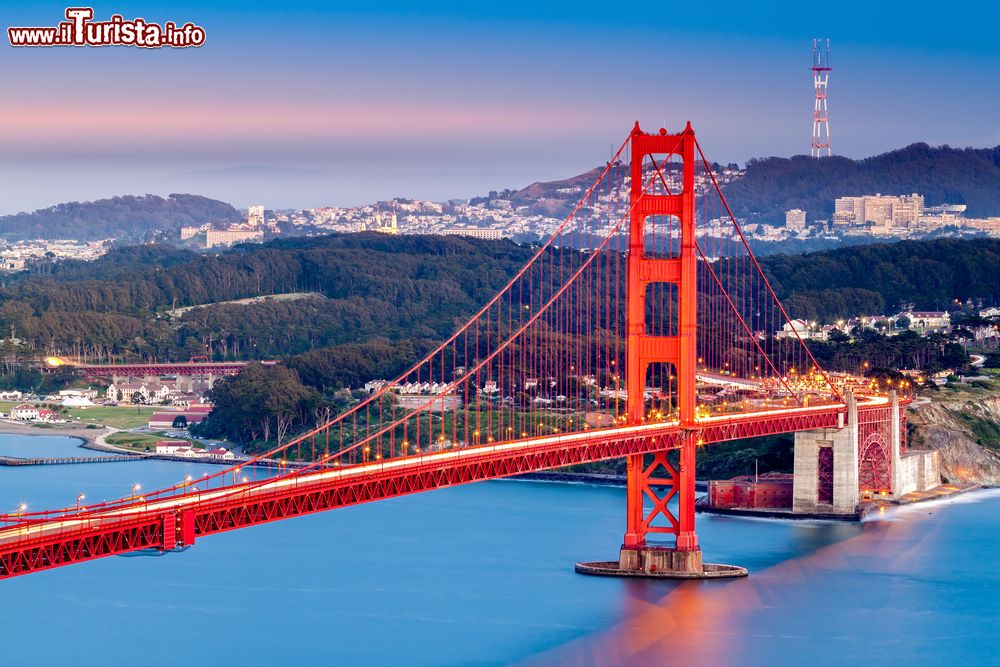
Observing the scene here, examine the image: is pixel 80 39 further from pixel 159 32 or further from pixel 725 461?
pixel 725 461

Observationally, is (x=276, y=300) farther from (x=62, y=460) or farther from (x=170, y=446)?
(x=62, y=460)

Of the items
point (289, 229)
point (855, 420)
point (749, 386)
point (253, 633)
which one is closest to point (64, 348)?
point (749, 386)

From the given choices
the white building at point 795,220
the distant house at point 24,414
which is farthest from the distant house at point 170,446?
the white building at point 795,220

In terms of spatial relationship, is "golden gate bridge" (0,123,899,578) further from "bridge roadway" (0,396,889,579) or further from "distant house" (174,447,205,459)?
"distant house" (174,447,205,459)

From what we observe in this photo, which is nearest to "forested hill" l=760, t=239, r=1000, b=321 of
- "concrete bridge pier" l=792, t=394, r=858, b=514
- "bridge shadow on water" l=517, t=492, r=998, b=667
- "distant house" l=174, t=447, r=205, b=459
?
"distant house" l=174, t=447, r=205, b=459

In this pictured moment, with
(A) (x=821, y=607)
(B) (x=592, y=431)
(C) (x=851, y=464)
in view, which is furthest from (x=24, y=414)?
(A) (x=821, y=607)

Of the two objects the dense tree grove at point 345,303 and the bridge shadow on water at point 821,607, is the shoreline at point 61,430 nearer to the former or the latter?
the dense tree grove at point 345,303
